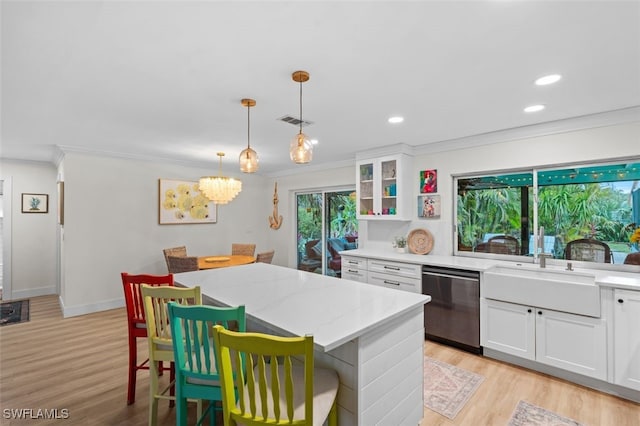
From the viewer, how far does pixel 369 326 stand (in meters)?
1.50

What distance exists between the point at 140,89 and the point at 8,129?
2330 mm

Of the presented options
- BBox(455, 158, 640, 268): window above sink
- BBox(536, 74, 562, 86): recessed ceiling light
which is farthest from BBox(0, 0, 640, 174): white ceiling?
BBox(455, 158, 640, 268): window above sink

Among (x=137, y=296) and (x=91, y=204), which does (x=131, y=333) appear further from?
(x=91, y=204)

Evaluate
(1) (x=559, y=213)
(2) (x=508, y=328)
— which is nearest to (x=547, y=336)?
(2) (x=508, y=328)

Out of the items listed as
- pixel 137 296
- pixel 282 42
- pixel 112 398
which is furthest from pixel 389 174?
pixel 112 398

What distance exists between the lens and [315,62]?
6.27 feet

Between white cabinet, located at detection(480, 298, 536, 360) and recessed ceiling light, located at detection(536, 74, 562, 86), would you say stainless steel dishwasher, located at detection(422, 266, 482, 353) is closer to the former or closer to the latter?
white cabinet, located at detection(480, 298, 536, 360)

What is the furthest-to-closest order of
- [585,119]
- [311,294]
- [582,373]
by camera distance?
1. [585,119]
2. [582,373]
3. [311,294]

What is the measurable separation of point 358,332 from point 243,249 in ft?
15.3

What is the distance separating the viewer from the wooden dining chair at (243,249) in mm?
5746

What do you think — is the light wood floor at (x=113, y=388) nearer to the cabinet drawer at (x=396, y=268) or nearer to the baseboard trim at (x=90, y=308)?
the baseboard trim at (x=90, y=308)

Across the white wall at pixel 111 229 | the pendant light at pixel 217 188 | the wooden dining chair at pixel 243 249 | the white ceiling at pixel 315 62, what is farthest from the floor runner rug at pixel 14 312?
the pendant light at pixel 217 188

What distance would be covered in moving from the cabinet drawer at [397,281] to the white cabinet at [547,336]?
0.71m

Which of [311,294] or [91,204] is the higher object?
[91,204]
